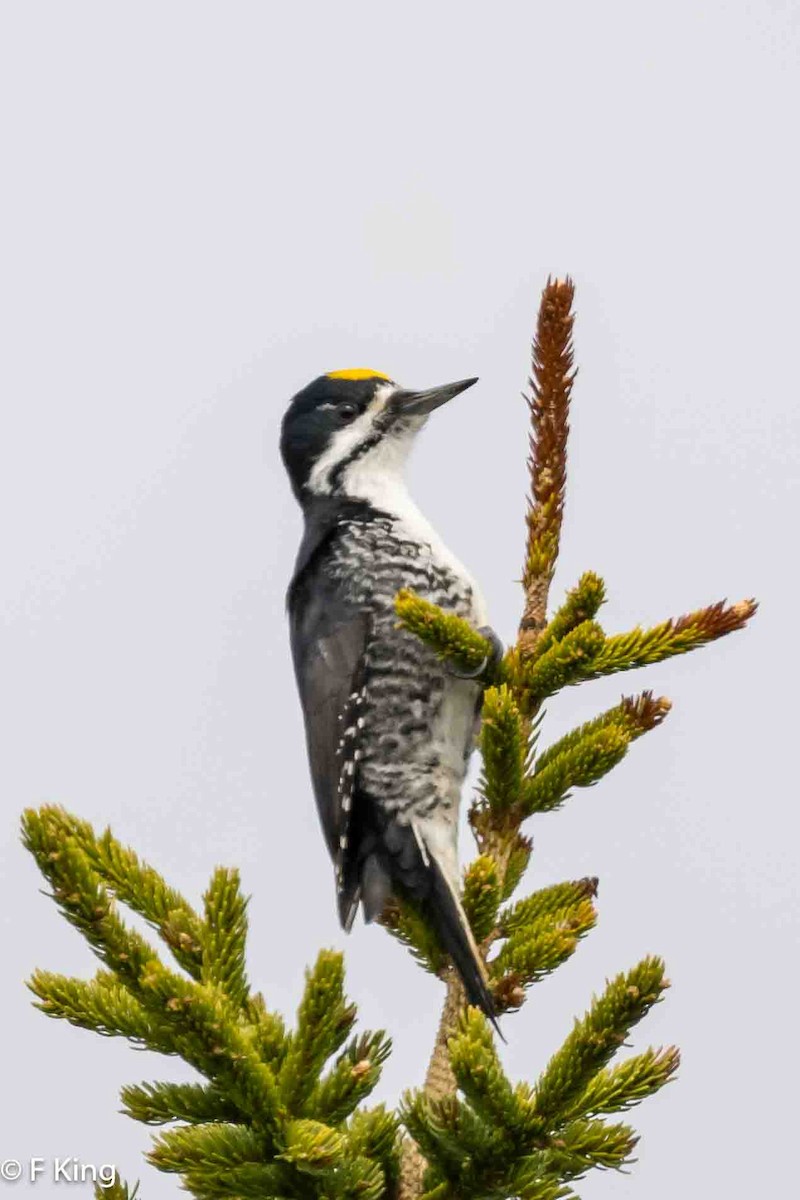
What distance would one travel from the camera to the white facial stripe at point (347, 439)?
5.27 meters

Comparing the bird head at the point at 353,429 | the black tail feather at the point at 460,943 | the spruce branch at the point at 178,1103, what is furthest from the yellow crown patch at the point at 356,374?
the spruce branch at the point at 178,1103

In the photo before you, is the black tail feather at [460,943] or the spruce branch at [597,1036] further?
the black tail feather at [460,943]

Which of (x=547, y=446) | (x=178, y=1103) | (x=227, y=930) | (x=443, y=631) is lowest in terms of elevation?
(x=178, y=1103)

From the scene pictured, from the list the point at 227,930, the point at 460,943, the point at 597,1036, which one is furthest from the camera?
the point at 460,943

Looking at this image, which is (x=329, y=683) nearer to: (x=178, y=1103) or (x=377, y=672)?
(x=377, y=672)

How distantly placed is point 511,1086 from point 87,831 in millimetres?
753

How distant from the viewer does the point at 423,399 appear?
523cm

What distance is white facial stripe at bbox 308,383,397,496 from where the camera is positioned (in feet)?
17.3

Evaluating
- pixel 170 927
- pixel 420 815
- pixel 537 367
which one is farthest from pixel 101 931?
pixel 420 815

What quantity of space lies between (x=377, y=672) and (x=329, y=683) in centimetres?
16

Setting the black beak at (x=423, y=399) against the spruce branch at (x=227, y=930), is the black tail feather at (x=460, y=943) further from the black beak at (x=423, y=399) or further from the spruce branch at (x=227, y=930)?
the black beak at (x=423, y=399)

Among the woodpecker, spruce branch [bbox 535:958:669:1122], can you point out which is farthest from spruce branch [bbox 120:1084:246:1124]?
the woodpecker

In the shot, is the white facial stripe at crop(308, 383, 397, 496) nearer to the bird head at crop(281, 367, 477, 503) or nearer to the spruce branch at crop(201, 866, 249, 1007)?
the bird head at crop(281, 367, 477, 503)

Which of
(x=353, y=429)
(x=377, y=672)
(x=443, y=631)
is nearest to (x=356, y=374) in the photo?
(x=353, y=429)
